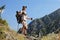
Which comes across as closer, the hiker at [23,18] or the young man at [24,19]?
the hiker at [23,18]

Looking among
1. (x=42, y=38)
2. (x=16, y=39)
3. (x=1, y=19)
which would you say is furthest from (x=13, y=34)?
(x=1, y=19)

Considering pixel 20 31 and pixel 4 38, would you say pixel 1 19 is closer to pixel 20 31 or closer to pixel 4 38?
pixel 20 31

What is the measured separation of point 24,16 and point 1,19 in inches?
103

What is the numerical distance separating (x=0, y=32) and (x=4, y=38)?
453 mm

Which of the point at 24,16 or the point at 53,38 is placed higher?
the point at 24,16

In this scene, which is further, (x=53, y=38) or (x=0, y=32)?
(x=53, y=38)

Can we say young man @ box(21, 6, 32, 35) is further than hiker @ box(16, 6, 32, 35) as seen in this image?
Yes

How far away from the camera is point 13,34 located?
49.5ft

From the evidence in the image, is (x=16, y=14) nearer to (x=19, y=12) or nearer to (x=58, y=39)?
(x=19, y=12)

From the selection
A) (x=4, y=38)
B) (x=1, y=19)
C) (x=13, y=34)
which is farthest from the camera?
(x=1, y=19)

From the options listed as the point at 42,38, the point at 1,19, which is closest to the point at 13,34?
the point at 42,38

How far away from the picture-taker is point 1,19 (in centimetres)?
1905

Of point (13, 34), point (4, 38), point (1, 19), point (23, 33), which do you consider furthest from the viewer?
point (1, 19)

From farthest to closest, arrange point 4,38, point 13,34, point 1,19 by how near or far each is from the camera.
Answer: point 1,19 < point 13,34 < point 4,38
